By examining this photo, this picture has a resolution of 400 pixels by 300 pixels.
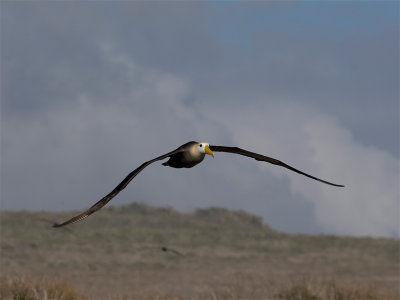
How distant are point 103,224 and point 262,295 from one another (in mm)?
38177

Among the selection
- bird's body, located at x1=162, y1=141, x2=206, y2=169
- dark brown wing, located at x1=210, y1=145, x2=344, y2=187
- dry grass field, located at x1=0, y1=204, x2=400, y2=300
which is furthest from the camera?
dry grass field, located at x1=0, y1=204, x2=400, y2=300

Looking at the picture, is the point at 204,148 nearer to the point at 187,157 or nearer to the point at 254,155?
the point at 187,157

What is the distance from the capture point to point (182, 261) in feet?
132

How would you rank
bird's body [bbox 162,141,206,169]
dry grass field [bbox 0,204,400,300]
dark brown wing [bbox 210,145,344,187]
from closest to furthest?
bird's body [bbox 162,141,206,169], dark brown wing [bbox 210,145,344,187], dry grass field [bbox 0,204,400,300]

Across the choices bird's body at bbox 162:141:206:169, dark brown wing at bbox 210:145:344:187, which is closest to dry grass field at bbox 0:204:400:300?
dark brown wing at bbox 210:145:344:187

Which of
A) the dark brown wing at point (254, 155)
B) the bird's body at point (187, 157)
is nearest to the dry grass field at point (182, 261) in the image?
the dark brown wing at point (254, 155)

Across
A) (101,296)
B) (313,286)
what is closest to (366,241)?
(101,296)

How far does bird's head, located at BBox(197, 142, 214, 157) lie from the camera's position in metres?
10.1

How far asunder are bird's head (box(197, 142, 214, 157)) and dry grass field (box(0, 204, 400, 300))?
25.8 feet

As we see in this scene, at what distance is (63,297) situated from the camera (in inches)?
696

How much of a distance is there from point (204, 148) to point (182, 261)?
30.4 m

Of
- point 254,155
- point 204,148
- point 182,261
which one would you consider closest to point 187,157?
point 204,148

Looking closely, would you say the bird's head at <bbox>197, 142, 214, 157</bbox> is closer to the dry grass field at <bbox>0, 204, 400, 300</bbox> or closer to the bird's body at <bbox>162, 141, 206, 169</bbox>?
the bird's body at <bbox>162, 141, 206, 169</bbox>

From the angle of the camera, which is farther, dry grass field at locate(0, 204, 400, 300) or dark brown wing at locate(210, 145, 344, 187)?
dry grass field at locate(0, 204, 400, 300)
